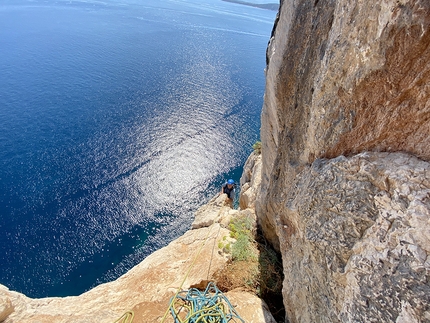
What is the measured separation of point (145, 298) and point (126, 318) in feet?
2.50

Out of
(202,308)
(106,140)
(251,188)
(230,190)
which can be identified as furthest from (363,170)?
(106,140)

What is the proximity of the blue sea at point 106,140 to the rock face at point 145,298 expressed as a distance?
12.0 m

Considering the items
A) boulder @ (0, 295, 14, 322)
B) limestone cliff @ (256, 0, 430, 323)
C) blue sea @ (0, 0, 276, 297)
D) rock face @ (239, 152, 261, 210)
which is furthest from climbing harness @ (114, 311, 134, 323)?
blue sea @ (0, 0, 276, 297)

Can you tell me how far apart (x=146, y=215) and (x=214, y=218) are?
12.1 m

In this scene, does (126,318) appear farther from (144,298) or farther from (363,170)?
(363,170)

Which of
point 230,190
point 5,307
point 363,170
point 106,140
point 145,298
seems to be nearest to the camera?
point 363,170

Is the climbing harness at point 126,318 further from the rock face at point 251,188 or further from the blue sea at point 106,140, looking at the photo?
the blue sea at point 106,140

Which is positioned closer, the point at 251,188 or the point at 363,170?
the point at 363,170

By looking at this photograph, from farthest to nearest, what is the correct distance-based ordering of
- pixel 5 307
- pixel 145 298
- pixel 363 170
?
pixel 145 298
pixel 5 307
pixel 363 170

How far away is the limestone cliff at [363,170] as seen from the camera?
8.30ft

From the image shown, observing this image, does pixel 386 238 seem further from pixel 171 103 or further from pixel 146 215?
pixel 171 103

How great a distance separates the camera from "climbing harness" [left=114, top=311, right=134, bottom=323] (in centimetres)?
570

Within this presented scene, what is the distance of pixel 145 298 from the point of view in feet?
21.1

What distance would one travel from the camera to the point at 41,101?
30.4 meters
